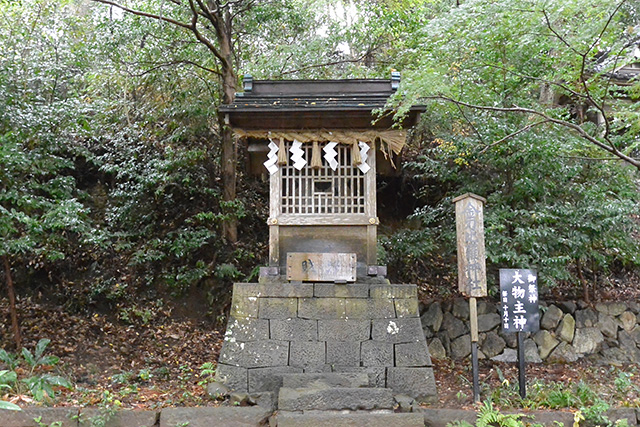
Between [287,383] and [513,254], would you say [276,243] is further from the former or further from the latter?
[513,254]

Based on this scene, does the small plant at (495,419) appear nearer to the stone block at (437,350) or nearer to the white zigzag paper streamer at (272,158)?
the stone block at (437,350)

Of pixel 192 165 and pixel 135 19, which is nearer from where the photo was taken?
pixel 135 19

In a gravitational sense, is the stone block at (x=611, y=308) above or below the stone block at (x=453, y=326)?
above

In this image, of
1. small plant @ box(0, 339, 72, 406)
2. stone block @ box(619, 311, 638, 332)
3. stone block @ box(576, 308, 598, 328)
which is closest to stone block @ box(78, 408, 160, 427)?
small plant @ box(0, 339, 72, 406)

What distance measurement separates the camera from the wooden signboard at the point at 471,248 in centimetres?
705

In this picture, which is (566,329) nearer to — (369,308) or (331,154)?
(369,308)

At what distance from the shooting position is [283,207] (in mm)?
8148

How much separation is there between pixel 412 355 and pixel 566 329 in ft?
12.2

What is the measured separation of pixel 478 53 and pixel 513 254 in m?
3.31

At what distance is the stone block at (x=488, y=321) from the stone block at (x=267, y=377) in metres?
3.84

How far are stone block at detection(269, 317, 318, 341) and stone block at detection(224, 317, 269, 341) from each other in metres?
0.11

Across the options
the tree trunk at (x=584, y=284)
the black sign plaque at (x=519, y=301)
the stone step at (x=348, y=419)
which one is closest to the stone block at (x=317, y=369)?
the stone step at (x=348, y=419)

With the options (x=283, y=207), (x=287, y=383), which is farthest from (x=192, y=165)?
(x=287, y=383)

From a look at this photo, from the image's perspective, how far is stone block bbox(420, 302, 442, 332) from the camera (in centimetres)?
962
